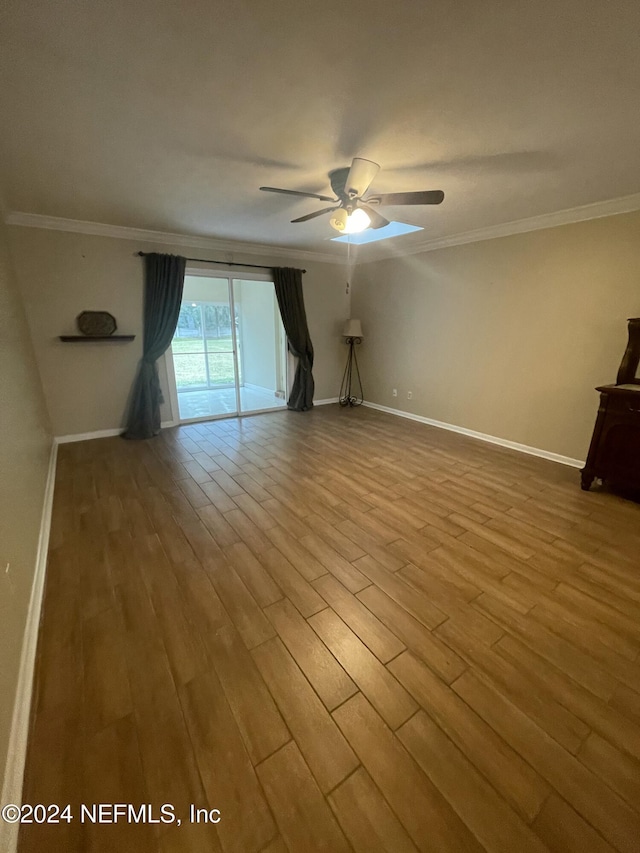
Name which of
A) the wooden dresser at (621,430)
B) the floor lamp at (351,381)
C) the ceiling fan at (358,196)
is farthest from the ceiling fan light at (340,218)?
the floor lamp at (351,381)

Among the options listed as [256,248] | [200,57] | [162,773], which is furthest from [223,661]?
[256,248]

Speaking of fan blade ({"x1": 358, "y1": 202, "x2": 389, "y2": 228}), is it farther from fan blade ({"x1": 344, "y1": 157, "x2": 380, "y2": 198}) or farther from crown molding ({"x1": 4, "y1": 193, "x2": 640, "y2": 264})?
crown molding ({"x1": 4, "y1": 193, "x2": 640, "y2": 264})

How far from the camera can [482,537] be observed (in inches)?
89.7

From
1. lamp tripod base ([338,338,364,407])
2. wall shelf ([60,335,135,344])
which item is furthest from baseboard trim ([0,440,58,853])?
lamp tripod base ([338,338,364,407])

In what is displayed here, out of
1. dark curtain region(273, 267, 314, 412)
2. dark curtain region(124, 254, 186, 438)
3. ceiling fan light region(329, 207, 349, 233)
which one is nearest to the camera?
ceiling fan light region(329, 207, 349, 233)

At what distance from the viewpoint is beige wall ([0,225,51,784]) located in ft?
3.94

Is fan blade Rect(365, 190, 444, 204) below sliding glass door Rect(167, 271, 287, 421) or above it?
above

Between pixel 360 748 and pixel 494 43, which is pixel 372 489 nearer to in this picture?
pixel 360 748

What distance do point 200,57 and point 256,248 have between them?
3503 mm

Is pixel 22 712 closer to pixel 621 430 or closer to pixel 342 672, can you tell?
pixel 342 672

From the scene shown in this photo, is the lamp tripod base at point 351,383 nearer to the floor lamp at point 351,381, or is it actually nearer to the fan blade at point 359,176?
the floor lamp at point 351,381

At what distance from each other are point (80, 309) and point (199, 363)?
11.3 ft

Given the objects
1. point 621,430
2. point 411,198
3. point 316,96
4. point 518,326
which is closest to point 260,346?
point 518,326

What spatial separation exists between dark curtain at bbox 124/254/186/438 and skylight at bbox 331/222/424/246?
215 centimetres
